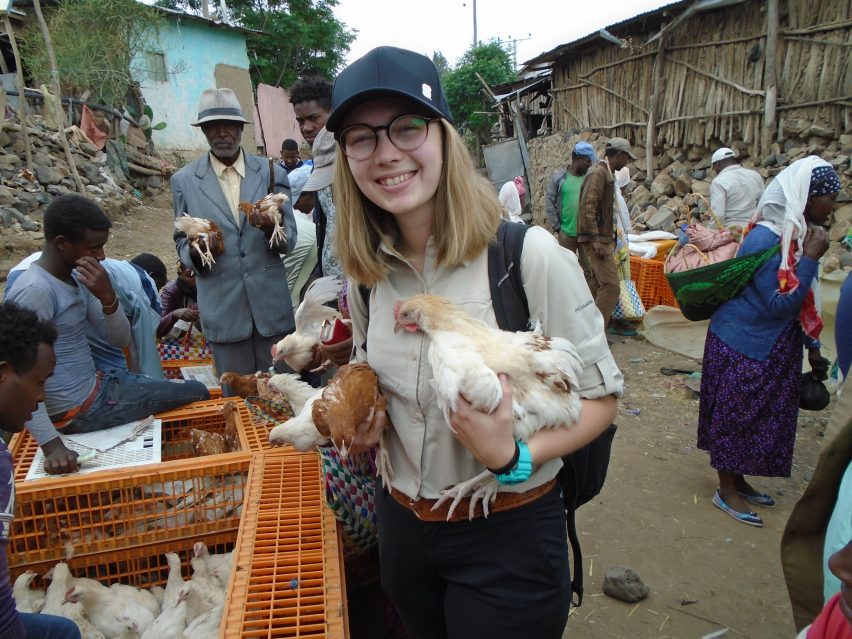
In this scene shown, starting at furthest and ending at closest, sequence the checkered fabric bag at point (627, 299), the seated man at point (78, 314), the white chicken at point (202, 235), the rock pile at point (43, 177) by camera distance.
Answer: the rock pile at point (43, 177), the checkered fabric bag at point (627, 299), the white chicken at point (202, 235), the seated man at point (78, 314)

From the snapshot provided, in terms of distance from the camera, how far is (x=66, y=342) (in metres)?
2.87

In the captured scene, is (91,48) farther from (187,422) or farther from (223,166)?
(187,422)

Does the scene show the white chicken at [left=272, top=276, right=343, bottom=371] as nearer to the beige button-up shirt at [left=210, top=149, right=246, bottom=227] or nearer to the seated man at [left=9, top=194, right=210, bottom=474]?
the seated man at [left=9, top=194, right=210, bottom=474]

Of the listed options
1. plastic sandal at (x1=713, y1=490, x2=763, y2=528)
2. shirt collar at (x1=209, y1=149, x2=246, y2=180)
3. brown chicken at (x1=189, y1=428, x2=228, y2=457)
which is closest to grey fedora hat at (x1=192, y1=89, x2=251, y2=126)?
shirt collar at (x1=209, y1=149, x2=246, y2=180)

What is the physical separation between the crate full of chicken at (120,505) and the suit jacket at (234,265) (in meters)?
1.38

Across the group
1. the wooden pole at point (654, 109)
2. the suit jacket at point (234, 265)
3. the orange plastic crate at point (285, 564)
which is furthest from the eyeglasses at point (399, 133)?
the wooden pole at point (654, 109)

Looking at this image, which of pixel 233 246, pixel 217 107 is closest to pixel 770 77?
pixel 217 107

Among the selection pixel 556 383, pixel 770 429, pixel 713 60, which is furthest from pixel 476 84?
pixel 556 383

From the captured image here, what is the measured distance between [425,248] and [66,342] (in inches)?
93.2

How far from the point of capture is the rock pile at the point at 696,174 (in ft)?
25.8

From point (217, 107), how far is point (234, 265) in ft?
3.75

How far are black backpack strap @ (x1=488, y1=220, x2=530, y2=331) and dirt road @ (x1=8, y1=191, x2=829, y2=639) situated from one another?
213 cm

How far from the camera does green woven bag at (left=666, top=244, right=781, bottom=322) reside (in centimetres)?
331

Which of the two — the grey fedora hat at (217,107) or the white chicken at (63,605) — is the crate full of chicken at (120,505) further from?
the grey fedora hat at (217,107)
